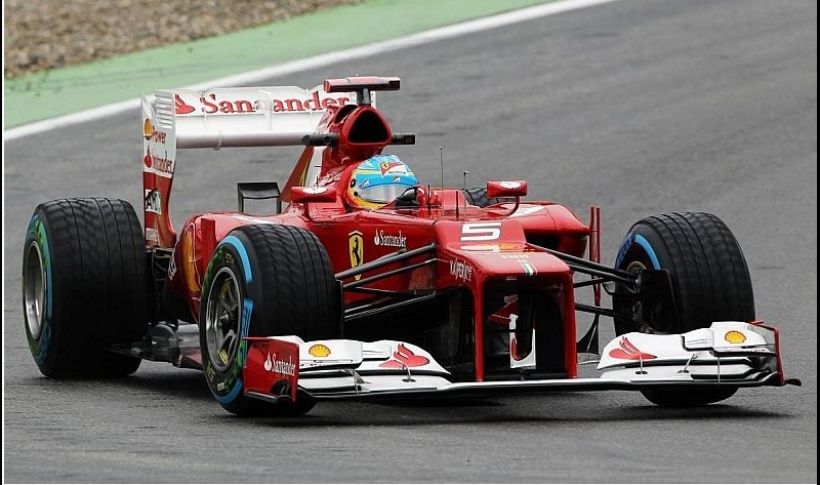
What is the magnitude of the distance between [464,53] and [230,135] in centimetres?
1326

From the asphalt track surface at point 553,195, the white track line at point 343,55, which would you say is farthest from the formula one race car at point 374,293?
the white track line at point 343,55

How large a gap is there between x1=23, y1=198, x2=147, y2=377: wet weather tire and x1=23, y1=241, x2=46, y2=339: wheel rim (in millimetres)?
392

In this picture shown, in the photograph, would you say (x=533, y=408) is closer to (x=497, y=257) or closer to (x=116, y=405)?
(x=497, y=257)

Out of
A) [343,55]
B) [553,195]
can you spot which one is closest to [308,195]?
[553,195]

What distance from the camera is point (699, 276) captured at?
10.9 m

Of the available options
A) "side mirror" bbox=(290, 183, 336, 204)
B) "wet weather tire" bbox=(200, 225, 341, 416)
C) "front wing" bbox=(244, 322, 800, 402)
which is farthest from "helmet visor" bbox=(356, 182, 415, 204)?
"front wing" bbox=(244, 322, 800, 402)

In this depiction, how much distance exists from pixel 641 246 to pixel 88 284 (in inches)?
138

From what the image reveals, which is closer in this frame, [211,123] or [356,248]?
[356,248]

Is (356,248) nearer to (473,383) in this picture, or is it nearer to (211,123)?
(473,383)

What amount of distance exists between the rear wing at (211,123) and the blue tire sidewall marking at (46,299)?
850 mm

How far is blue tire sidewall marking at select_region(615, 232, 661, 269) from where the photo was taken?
11086mm

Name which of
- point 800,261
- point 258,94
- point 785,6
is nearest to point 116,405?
point 258,94

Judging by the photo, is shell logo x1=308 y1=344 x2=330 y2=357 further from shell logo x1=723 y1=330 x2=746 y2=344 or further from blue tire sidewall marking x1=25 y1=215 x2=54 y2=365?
blue tire sidewall marking x1=25 y1=215 x2=54 y2=365

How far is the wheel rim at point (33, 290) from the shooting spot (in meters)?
13.0
